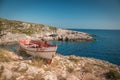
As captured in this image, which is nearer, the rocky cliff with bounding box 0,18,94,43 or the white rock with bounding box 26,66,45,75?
the white rock with bounding box 26,66,45,75

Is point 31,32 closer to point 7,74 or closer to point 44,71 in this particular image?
point 44,71

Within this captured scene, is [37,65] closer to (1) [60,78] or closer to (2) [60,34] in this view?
A: (1) [60,78]

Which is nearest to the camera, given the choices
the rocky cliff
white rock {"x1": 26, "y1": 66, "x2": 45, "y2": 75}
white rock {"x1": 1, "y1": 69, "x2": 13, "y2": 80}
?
white rock {"x1": 1, "y1": 69, "x2": 13, "y2": 80}

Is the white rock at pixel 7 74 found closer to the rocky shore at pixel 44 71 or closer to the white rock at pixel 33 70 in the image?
the rocky shore at pixel 44 71

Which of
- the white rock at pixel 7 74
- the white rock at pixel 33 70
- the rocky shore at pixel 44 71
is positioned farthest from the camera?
the white rock at pixel 33 70

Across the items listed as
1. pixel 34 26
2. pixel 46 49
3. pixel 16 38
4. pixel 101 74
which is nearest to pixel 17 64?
pixel 46 49

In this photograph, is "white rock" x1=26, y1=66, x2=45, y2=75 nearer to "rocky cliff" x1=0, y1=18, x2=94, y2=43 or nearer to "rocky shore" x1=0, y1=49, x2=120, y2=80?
"rocky shore" x1=0, y1=49, x2=120, y2=80

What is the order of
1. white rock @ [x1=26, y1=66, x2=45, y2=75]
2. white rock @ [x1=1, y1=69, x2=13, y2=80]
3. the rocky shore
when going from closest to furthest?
white rock @ [x1=1, y1=69, x2=13, y2=80] → the rocky shore → white rock @ [x1=26, y1=66, x2=45, y2=75]

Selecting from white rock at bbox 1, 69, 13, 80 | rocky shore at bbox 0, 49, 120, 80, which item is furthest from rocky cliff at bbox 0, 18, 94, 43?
white rock at bbox 1, 69, 13, 80

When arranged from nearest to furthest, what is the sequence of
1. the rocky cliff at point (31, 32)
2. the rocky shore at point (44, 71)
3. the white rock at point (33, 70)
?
the rocky shore at point (44, 71) < the white rock at point (33, 70) < the rocky cliff at point (31, 32)

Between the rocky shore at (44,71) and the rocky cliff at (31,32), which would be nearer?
the rocky shore at (44,71)

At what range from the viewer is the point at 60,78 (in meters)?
15.6

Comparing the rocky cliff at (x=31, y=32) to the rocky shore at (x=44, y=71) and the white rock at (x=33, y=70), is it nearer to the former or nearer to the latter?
the rocky shore at (x=44, y=71)

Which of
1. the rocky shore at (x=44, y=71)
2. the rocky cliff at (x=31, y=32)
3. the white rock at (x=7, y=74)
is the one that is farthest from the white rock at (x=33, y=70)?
the rocky cliff at (x=31, y=32)
